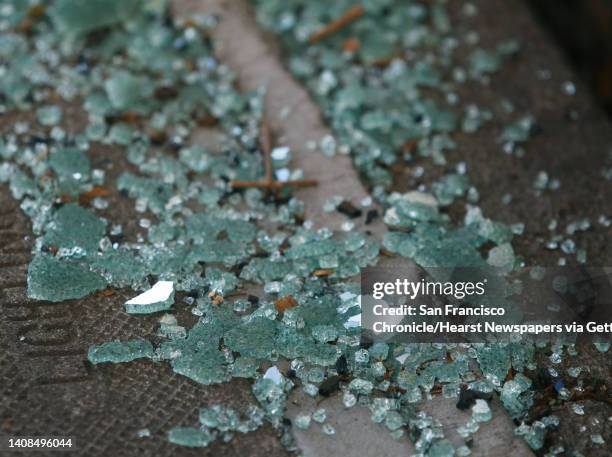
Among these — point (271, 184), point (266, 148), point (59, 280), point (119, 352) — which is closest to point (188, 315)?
point (119, 352)

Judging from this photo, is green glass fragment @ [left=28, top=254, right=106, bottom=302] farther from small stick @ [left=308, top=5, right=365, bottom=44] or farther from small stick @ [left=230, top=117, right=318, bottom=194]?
small stick @ [left=308, top=5, right=365, bottom=44]

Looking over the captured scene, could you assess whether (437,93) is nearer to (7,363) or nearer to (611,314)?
(611,314)

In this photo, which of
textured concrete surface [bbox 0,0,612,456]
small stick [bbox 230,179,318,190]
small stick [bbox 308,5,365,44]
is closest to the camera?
textured concrete surface [bbox 0,0,612,456]

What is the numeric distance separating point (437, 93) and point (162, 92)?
3.21ft

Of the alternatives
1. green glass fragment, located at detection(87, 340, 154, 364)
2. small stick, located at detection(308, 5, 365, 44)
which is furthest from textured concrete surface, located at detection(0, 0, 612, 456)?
small stick, located at detection(308, 5, 365, 44)

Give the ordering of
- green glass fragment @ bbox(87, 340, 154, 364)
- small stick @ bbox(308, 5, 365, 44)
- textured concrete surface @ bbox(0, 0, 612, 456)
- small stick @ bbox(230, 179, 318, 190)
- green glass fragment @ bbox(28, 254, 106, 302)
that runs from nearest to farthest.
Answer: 1. textured concrete surface @ bbox(0, 0, 612, 456)
2. green glass fragment @ bbox(87, 340, 154, 364)
3. green glass fragment @ bbox(28, 254, 106, 302)
4. small stick @ bbox(230, 179, 318, 190)
5. small stick @ bbox(308, 5, 365, 44)

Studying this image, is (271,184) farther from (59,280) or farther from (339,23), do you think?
(339,23)

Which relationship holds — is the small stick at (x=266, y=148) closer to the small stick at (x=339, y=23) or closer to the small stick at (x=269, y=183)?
the small stick at (x=269, y=183)

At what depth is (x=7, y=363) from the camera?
6.79ft

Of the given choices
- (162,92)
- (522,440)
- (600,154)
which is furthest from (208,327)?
(600,154)

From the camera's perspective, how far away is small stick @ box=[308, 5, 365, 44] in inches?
127

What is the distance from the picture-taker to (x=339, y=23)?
326 cm

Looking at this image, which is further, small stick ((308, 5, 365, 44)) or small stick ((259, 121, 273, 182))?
small stick ((308, 5, 365, 44))

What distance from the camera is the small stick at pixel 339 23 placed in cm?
322
